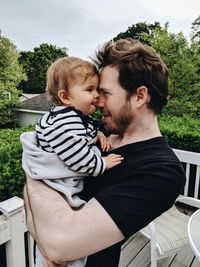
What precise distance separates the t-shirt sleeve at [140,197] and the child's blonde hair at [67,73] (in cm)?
71

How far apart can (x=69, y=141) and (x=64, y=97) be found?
0.38 m

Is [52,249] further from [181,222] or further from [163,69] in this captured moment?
[181,222]

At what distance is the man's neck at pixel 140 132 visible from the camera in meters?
1.38

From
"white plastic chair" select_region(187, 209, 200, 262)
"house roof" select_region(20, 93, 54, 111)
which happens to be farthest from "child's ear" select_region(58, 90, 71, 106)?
"house roof" select_region(20, 93, 54, 111)

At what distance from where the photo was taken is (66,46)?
41344 millimetres

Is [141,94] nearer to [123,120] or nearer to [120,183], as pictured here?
[123,120]

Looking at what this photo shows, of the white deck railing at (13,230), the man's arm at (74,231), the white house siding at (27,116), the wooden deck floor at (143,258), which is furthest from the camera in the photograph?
the white house siding at (27,116)

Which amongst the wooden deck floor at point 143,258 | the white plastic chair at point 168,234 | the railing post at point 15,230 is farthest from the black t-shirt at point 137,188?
the wooden deck floor at point 143,258

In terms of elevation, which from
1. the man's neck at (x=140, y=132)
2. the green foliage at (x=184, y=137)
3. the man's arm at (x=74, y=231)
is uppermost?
the man's neck at (x=140, y=132)

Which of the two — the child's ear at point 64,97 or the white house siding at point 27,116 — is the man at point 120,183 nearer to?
the child's ear at point 64,97

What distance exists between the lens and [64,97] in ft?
4.63

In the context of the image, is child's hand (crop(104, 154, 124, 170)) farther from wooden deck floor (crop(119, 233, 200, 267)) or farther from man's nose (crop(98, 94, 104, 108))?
wooden deck floor (crop(119, 233, 200, 267))

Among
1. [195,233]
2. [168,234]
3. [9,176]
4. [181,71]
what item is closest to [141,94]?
[195,233]

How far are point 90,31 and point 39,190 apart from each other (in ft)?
111
